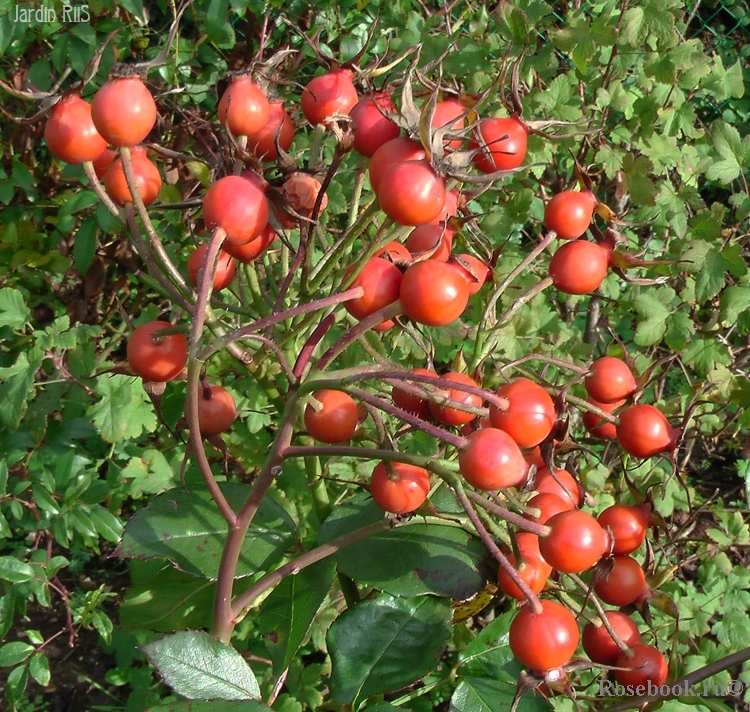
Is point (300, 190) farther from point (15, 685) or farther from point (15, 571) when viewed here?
point (15, 685)

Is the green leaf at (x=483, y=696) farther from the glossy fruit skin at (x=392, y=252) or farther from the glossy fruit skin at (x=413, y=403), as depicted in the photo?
the glossy fruit skin at (x=392, y=252)

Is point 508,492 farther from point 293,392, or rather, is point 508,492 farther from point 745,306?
point 745,306

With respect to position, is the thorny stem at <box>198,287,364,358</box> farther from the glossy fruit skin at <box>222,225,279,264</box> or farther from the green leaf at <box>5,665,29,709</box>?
the green leaf at <box>5,665,29,709</box>

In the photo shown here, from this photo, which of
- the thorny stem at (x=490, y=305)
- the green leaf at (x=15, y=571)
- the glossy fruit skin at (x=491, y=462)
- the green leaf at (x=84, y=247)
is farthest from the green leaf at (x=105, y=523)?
the glossy fruit skin at (x=491, y=462)

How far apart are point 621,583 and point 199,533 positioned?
19.3 inches

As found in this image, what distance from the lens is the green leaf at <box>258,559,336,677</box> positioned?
85 centimetres

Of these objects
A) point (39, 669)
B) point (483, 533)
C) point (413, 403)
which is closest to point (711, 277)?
point (413, 403)

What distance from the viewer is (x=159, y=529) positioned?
86 centimetres

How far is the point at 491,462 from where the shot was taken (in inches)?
23.2

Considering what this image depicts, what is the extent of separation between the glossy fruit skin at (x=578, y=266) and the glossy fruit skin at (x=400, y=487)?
317mm

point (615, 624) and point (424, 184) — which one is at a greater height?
point (424, 184)

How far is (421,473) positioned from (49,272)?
1616mm

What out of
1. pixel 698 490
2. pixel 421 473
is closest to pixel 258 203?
pixel 421 473

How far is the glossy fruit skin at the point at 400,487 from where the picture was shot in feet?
2.26
